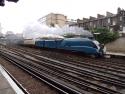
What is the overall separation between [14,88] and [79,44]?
15.5 meters

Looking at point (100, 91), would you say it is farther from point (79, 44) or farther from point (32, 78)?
point (79, 44)

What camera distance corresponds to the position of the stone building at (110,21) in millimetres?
52131

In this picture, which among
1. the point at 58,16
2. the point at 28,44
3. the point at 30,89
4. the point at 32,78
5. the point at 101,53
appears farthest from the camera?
the point at 58,16

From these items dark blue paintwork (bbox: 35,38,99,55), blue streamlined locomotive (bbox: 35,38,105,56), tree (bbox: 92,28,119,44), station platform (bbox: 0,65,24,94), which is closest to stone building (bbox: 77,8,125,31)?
tree (bbox: 92,28,119,44)

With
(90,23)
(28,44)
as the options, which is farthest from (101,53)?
(90,23)

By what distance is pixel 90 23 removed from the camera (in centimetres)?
6341

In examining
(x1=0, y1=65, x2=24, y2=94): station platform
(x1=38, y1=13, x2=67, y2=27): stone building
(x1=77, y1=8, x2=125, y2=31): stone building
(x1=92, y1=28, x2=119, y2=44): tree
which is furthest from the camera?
(x1=38, y1=13, x2=67, y2=27): stone building

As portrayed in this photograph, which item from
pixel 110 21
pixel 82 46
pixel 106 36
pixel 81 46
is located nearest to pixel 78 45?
pixel 81 46

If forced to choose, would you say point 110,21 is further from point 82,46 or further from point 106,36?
point 82,46

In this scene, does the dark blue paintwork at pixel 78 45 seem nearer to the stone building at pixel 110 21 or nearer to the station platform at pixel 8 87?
the station platform at pixel 8 87

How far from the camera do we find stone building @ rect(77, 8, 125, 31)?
5213 centimetres

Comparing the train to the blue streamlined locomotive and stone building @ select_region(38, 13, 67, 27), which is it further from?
stone building @ select_region(38, 13, 67, 27)

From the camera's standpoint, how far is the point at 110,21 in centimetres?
5603

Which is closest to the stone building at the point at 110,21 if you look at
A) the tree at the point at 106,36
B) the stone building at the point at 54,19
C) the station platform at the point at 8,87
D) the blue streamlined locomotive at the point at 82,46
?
the tree at the point at 106,36
